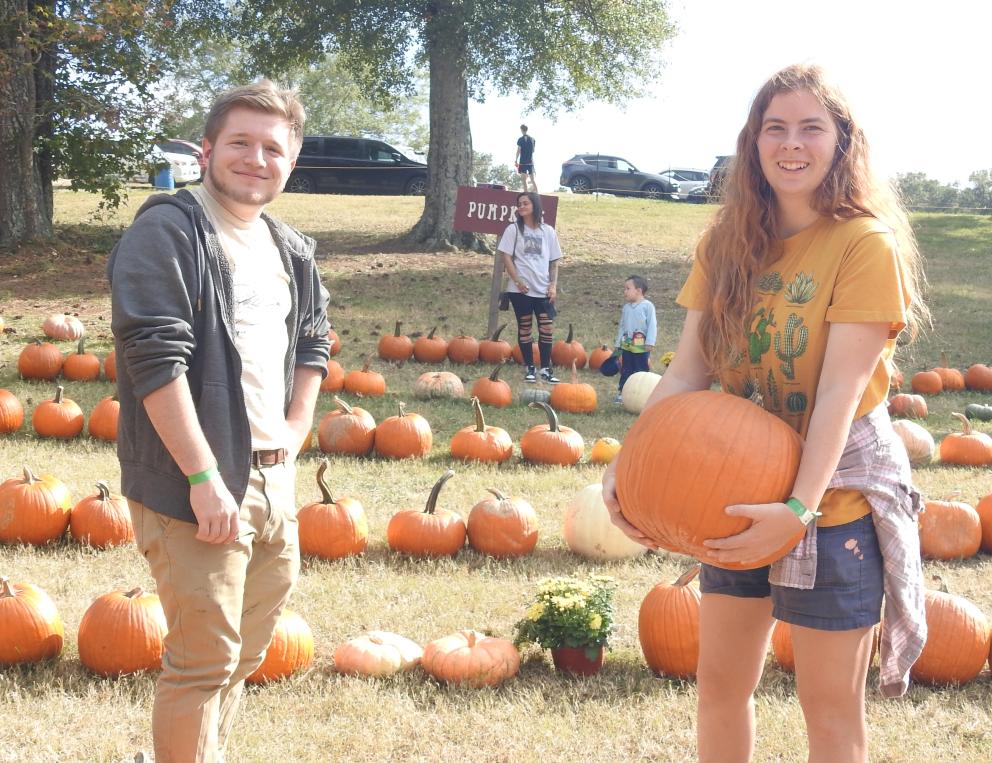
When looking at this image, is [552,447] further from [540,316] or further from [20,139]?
[20,139]

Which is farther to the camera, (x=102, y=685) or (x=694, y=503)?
(x=102, y=685)

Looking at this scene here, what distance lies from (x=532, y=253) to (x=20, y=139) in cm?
850

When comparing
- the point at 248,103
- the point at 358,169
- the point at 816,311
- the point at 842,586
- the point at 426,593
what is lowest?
the point at 426,593

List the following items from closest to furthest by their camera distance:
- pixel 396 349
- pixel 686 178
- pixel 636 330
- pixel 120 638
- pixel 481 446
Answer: pixel 120 638 < pixel 481 446 < pixel 636 330 < pixel 396 349 < pixel 686 178

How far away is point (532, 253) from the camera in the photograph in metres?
10.4

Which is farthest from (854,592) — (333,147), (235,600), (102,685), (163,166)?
(333,147)

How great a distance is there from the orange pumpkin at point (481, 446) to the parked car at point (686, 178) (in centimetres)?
2917

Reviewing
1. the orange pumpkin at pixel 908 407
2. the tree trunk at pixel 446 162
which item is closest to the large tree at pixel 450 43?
the tree trunk at pixel 446 162

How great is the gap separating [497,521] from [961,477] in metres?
3.78

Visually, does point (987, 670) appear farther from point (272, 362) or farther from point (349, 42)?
point (349, 42)

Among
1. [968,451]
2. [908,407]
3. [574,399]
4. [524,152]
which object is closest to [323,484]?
[574,399]

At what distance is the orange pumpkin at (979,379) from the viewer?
35.7 feet

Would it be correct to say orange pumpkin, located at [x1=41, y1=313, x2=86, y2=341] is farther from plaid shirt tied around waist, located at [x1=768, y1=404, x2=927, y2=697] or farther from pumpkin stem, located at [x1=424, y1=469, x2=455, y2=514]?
plaid shirt tied around waist, located at [x1=768, y1=404, x2=927, y2=697]

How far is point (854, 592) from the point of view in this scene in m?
2.30
